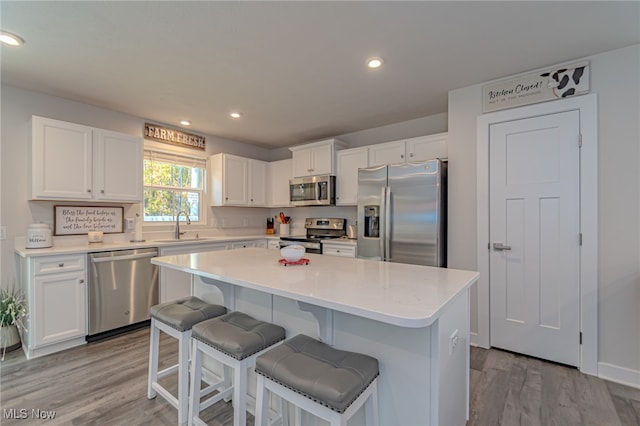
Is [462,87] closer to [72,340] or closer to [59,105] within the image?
[59,105]

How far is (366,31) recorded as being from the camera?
1.94 metres

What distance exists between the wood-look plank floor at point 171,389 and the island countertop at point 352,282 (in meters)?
0.93

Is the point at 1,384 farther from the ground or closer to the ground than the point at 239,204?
closer to the ground

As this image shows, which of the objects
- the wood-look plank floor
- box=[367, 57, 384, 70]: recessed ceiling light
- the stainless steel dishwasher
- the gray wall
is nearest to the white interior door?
the gray wall

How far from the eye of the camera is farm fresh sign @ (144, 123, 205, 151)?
3.77m

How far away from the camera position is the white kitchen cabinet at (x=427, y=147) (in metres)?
3.21

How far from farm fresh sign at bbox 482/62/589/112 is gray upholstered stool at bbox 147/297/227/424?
9.67ft

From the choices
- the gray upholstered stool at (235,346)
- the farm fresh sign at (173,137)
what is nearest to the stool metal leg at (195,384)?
the gray upholstered stool at (235,346)

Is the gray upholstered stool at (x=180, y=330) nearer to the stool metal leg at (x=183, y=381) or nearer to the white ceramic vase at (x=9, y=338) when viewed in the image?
the stool metal leg at (x=183, y=381)

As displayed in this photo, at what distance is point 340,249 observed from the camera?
12.5 ft

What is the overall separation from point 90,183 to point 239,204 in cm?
196

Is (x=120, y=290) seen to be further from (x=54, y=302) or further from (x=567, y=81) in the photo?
(x=567, y=81)

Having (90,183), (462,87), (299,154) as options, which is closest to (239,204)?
(299,154)

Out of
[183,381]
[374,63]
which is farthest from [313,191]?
[183,381]
